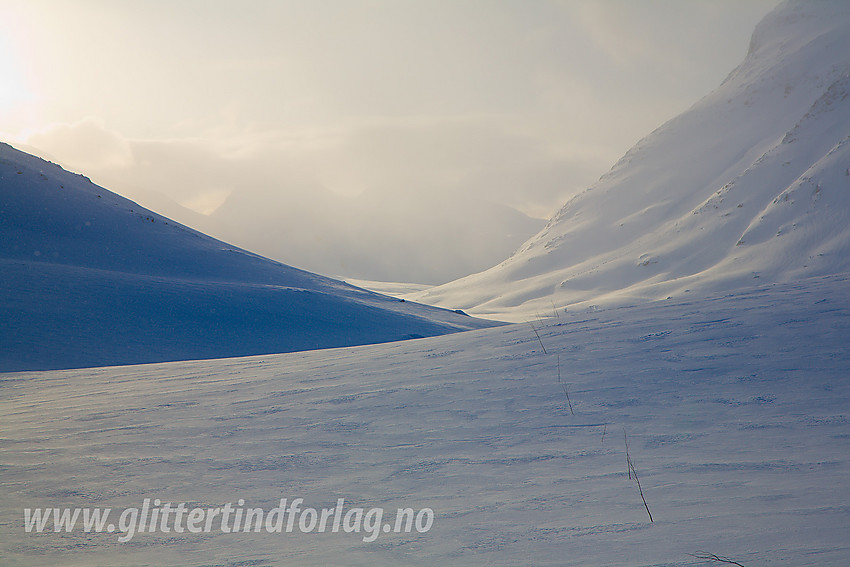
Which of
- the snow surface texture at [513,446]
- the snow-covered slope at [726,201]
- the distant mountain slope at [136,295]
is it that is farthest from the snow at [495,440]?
the snow-covered slope at [726,201]

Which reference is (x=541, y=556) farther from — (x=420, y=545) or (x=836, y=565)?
(x=836, y=565)

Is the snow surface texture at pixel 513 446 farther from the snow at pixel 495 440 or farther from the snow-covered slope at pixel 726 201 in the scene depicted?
the snow-covered slope at pixel 726 201

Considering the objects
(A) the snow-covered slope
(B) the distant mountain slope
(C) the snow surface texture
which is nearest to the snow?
(C) the snow surface texture

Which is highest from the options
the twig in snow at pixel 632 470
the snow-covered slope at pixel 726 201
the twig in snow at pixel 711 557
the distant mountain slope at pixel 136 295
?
the snow-covered slope at pixel 726 201

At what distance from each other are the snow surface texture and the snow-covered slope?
44269 millimetres

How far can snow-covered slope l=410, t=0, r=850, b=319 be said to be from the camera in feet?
183

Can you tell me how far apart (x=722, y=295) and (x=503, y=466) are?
6.36m

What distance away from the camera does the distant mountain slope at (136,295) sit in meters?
19.5

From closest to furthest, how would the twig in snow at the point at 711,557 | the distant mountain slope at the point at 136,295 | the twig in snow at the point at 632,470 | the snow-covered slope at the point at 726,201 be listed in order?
the twig in snow at the point at 711,557 → the twig in snow at the point at 632,470 → the distant mountain slope at the point at 136,295 → the snow-covered slope at the point at 726,201

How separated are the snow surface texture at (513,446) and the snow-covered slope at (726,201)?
44.3 meters

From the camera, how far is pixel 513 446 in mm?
5160

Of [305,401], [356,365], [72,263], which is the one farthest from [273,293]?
[305,401]

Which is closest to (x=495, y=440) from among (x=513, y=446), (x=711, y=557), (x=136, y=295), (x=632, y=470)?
(x=513, y=446)

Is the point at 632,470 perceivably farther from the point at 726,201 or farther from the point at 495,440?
the point at 726,201
